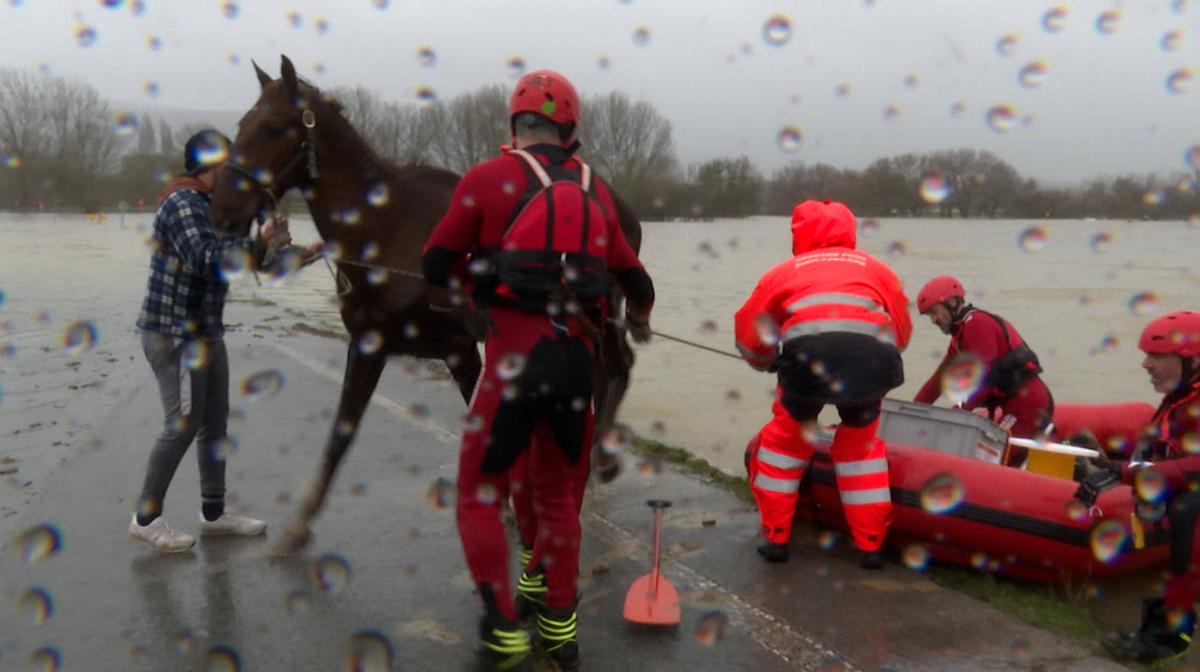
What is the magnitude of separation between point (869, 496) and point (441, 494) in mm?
2594

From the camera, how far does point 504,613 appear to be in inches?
137

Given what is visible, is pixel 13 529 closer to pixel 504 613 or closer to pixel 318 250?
pixel 318 250

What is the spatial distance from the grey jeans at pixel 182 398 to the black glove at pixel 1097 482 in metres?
4.23

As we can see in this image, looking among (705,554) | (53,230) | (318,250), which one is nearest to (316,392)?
(318,250)

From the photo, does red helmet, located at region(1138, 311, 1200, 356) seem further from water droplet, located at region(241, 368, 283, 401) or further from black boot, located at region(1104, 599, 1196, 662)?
water droplet, located at region(241, 368, 283, 401)

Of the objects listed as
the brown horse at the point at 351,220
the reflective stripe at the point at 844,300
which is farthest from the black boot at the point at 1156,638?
the brown horse at the point at 351,220

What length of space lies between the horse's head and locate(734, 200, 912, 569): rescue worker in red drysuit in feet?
7.76

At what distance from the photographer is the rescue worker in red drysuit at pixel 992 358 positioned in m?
6.28

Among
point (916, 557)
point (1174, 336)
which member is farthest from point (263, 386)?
point (1174, 336)

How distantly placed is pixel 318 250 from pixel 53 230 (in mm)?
55552

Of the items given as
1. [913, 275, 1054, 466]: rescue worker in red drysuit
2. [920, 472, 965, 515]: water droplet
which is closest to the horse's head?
[920, 472, 965, 515]: water droplet

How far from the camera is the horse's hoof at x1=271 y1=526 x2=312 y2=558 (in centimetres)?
484

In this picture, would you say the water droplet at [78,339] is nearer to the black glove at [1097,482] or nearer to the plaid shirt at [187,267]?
the plaid shirt at [187,267]

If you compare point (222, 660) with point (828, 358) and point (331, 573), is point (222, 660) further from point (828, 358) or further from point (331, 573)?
point (828, 358)
